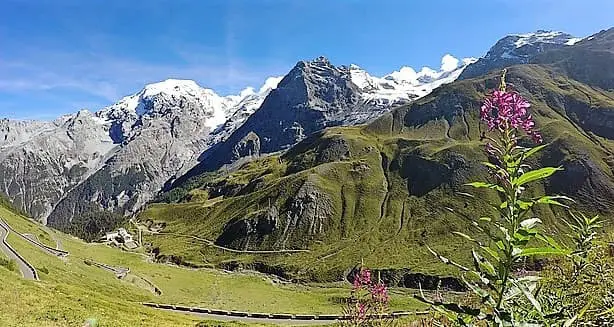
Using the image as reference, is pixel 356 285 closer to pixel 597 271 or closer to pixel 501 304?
pixel 597 271

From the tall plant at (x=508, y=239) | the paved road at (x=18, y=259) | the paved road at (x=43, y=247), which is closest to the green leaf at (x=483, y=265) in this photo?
the tall plant at (x=508, y=239)

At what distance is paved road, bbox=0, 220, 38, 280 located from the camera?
60.6m

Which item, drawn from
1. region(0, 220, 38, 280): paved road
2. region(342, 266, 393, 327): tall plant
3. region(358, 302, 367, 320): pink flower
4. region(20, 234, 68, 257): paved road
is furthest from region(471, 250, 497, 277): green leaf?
region(20, 234, 68, 257): paved road

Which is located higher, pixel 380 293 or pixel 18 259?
pixel 380 293

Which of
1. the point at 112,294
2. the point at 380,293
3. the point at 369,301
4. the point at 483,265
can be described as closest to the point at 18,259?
the point at 112,294

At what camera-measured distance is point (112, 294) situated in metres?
76.4

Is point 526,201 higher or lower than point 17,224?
higher

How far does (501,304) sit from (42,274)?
70182 mm

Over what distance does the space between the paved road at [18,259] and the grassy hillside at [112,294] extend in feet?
4.12

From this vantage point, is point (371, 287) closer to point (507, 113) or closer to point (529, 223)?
point (529, 223)

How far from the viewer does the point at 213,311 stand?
9119 centimetres

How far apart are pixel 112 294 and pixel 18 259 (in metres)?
13.7

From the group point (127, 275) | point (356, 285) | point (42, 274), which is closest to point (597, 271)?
point (356, 285)

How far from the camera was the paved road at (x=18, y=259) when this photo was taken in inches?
2386
